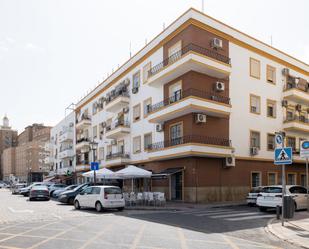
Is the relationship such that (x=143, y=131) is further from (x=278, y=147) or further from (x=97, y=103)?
(x=278, y=147)

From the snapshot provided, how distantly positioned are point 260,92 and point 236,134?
195 inches

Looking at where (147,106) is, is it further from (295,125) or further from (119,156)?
(295,125)

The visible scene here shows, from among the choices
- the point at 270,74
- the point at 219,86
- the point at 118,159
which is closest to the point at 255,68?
the point at 270,74

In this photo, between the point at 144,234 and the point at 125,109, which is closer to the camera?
the point at 144,234

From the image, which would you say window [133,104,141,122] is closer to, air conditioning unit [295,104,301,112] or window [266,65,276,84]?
window [266,65,276,84]

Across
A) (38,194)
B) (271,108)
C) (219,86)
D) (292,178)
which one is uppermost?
(219,86)

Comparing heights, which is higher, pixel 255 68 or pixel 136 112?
pixel 255 68

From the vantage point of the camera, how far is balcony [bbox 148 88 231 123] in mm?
A: 24328

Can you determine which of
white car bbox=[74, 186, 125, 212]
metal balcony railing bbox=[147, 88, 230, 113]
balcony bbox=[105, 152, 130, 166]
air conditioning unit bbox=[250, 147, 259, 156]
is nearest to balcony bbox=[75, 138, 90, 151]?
balcony bbox=[105, 152, 130, 166]

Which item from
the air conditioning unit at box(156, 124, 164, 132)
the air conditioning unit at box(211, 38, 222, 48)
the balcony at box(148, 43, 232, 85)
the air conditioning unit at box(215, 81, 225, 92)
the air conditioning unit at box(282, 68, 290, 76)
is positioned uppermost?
the air conditioning unit at box(211, 38, 222, 48)

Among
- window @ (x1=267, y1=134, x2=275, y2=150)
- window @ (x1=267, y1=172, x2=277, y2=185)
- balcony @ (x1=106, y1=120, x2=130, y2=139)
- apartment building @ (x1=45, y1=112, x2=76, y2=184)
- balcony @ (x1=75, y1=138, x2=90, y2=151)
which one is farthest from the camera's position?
apartment building @ (x1=45, y1=112, x2=76, y2=184)

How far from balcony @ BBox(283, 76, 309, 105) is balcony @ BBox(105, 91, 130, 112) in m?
15.1

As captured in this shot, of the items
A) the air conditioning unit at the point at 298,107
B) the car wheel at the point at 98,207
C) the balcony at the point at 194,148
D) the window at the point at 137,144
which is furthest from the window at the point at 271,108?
the car wheel at the point at 98,207

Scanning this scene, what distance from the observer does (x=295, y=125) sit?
31.9 metres
